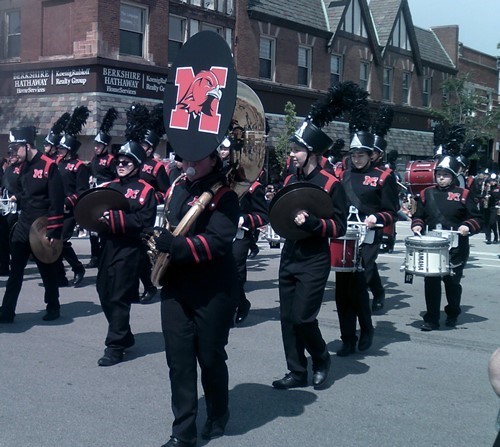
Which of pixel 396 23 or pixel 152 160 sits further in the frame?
pixel 396 23

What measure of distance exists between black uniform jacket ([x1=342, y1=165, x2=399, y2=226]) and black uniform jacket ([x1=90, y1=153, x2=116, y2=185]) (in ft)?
18.3

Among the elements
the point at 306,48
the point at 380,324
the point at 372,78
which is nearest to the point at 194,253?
the point at 380,324

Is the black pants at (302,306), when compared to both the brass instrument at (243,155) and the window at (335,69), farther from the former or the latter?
the window at (335,69)

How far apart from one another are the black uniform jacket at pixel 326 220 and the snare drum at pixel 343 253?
2.40ft

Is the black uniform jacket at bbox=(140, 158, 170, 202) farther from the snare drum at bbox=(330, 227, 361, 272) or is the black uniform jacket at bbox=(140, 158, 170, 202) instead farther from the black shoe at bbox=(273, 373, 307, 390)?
the black shoe at bbox=(273, 373, 307, 390)

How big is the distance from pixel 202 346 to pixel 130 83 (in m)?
19.3

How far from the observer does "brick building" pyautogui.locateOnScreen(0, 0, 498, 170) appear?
22.6 m

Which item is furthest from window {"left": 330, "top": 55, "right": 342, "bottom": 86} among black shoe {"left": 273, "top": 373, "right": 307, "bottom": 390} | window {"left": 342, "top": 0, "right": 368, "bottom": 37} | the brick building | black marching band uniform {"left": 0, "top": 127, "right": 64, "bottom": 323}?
black shoe {"left": 273, "top": 373, "right": 307, "bottom": 390}

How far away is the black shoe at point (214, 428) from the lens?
5.04 metres

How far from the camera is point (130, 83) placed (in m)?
23.2

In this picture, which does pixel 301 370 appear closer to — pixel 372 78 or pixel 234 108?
pixel 234 108

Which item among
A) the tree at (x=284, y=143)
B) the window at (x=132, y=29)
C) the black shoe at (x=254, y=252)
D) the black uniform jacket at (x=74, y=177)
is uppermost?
the window at (x=132, y=29)

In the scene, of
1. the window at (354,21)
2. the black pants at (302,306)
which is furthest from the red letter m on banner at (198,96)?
the window at (354,21)

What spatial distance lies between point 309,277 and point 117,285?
1.84m
